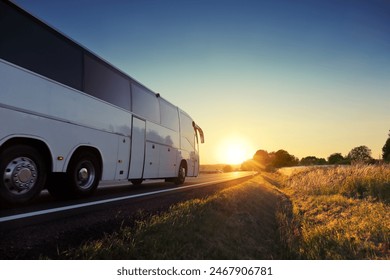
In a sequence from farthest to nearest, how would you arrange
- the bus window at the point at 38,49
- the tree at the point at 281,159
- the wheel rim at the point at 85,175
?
the tree at the point at 281,159
the wheel rim at the point at 85,175
the bus window at the point at 38,49

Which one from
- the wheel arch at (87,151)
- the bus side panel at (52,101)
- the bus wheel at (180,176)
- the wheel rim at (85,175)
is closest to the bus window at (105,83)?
the bus side panel at (52,101)

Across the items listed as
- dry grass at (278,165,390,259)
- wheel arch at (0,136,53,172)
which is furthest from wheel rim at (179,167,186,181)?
wheel arch at (0,136,53,172)

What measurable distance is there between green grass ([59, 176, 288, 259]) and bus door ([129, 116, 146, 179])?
288 cm

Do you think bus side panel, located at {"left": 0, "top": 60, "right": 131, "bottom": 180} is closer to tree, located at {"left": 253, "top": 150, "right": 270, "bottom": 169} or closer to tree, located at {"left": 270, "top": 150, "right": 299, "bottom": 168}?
tree, located at {"left": 270, "top": 150, "right": 299, "bottom": 168}

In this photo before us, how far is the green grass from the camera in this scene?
3641 mm

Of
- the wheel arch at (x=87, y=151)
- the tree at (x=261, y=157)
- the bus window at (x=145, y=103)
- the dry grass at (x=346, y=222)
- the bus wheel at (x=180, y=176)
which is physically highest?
the tree at (x=261, y=157)

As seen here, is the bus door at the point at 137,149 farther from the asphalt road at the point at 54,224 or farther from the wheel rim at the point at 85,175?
the asphalt road at the point at 54,224

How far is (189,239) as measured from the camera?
15.1 feet

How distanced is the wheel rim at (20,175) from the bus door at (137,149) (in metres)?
3.87

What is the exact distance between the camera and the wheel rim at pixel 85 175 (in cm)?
725

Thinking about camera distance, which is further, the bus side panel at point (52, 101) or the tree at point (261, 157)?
the tree at point (261, 157)
